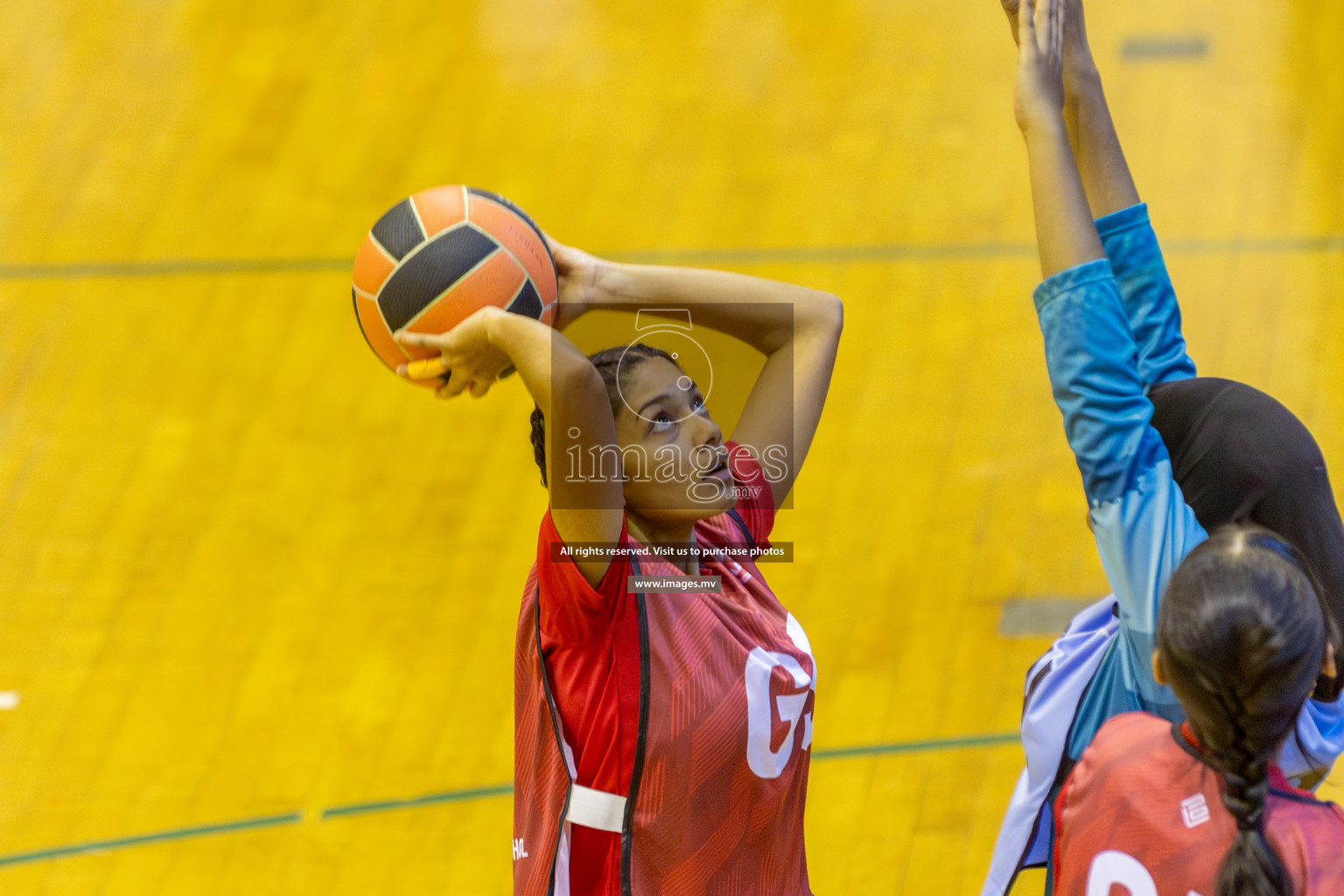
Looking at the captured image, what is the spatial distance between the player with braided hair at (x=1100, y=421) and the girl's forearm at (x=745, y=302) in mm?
573

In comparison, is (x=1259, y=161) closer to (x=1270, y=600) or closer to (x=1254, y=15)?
(x=1254, y=15)

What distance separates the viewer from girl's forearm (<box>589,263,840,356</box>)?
2395 millimetres

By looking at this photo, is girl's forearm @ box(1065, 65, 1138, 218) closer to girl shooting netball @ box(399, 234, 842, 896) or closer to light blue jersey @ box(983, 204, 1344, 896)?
light blue jersey @ box(983, 204, 1344, 896)

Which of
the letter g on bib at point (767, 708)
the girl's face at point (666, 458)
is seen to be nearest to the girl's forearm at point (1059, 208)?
the girl's face at point (666, 458)

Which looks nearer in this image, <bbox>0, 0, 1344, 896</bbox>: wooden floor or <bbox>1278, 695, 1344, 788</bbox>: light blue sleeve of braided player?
<bbox>1278, 695, 1344, 788</bbox>: light blue sleeve of braided player

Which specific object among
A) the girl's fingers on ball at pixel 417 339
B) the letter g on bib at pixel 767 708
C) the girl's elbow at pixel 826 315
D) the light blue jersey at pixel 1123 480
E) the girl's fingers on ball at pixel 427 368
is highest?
the girl's elbow at pixel 826 315

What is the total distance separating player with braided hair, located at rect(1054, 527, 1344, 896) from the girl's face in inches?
28.2

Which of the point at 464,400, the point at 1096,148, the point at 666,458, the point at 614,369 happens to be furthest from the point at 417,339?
the point at 464,400

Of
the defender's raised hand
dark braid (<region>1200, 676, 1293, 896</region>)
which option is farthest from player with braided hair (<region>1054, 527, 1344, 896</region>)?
the defender's raised hand

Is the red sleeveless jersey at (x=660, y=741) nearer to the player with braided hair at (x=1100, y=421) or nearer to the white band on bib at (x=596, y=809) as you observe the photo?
the white band on bib at (x=596, y=809)

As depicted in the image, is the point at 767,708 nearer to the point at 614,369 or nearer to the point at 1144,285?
the point at 614,369

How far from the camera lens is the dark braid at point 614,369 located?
2.01 metres

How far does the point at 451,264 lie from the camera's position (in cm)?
212

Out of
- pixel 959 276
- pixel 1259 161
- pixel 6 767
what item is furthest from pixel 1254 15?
pixel 6 767
